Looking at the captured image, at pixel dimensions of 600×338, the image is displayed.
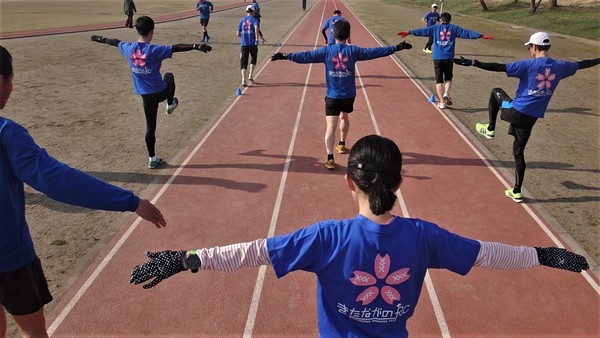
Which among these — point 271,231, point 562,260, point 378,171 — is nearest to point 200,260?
point 378,171

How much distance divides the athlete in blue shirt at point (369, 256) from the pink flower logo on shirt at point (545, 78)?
167 inches

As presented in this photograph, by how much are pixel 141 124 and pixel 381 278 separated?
8448 millimetres

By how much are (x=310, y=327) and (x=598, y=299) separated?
314cm

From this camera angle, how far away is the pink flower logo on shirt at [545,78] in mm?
5273

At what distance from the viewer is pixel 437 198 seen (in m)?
6.19

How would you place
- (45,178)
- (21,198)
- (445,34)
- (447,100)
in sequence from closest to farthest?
(45,178)
(21,198)
(445,34)
(447,100)

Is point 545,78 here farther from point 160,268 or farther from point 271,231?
point 160,268

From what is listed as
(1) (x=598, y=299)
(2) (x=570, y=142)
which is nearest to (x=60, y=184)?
(1) (x=598, y=299)

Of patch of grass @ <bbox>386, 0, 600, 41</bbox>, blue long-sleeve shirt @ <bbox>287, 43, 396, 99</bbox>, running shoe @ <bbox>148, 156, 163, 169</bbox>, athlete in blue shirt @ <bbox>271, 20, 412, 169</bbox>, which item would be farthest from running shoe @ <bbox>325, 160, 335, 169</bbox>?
patch of grass @ <bbox>386, 0, 600, 41</bbox>

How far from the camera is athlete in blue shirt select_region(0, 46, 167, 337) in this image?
2.10m

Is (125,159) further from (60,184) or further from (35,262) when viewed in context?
(60,184)

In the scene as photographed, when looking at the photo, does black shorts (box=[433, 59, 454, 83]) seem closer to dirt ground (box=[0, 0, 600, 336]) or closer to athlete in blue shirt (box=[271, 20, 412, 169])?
dirt ground (box=[0, 0, 600, 336])

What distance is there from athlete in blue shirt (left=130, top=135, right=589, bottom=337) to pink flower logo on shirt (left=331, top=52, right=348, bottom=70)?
4.56 meters

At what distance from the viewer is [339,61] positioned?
6.16m
